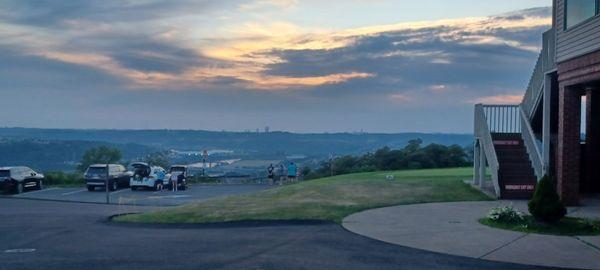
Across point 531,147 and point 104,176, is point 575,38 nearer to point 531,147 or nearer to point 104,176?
point 531,147

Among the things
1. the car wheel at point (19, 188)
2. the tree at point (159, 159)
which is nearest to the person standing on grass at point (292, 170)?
the car wheel at point (19, 188)

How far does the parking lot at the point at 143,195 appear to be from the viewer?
90.0 ft

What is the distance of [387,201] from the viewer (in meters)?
18.5

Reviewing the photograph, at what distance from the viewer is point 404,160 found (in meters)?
42.3

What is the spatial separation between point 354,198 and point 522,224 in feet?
21.6

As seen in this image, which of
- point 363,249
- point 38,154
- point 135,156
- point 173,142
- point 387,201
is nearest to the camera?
point 363,249

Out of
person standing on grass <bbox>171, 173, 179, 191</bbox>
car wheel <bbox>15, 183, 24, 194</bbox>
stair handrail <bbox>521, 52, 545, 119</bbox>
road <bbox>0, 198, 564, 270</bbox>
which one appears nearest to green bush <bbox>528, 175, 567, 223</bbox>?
road <bbox>0, 198, 564, 270</bbox>

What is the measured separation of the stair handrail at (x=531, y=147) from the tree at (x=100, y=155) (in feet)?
173

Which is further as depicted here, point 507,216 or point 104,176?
point 104,176

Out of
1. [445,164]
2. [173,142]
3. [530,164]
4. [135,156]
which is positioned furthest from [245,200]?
[173,142]

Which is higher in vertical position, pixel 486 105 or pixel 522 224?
pixel 486 105

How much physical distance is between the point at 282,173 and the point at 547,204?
87.7 feet

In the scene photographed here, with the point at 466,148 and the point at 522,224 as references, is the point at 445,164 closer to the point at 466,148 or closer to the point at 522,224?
the point at 466,148

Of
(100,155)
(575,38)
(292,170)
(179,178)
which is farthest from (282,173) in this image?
(100,155)
